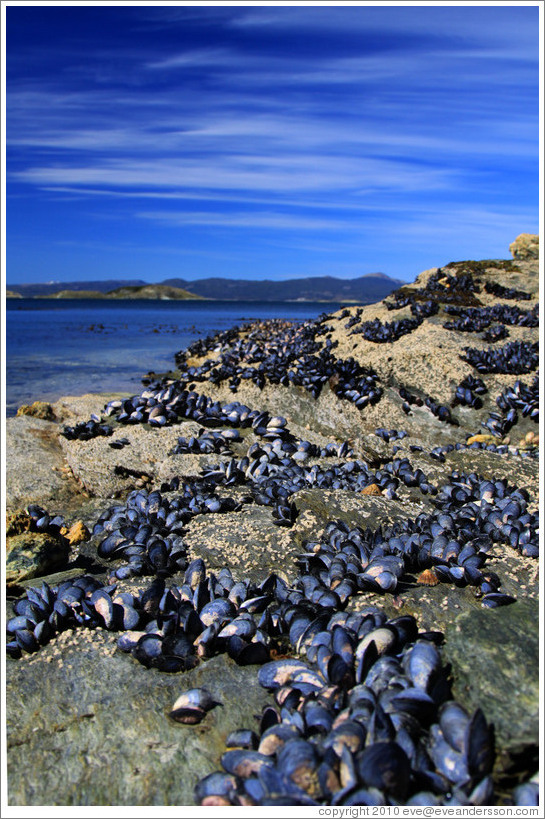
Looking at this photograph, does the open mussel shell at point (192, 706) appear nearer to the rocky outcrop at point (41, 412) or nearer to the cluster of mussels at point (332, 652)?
the cluster of mussels at point (332, 652)

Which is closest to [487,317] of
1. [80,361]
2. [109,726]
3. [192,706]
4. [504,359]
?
[504,359]

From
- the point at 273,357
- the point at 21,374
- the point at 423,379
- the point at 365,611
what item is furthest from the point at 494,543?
the point at 21,374

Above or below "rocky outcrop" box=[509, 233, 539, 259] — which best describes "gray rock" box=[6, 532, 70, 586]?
below

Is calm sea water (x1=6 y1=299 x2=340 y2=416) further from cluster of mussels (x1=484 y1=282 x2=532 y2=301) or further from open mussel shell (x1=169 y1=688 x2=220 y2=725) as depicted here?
open mussel shell (x1=169 y1=688 x2=220 y2=725)

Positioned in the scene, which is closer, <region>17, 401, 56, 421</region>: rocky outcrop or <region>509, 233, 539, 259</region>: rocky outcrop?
<region>17, 401, 56, 421</region>: rocky outcrop

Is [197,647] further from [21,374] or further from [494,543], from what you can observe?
[21,374]

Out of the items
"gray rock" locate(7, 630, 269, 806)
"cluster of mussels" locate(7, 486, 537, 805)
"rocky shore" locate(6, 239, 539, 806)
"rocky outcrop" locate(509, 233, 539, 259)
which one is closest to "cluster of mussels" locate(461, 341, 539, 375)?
"rocky shore" locate(6, 239, 539, 806)

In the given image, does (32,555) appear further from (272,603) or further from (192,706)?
(192,706)

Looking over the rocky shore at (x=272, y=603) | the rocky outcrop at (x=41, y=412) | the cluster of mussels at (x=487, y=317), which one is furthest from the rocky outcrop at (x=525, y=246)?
the rocky outcrop at (x=41, y=412)
